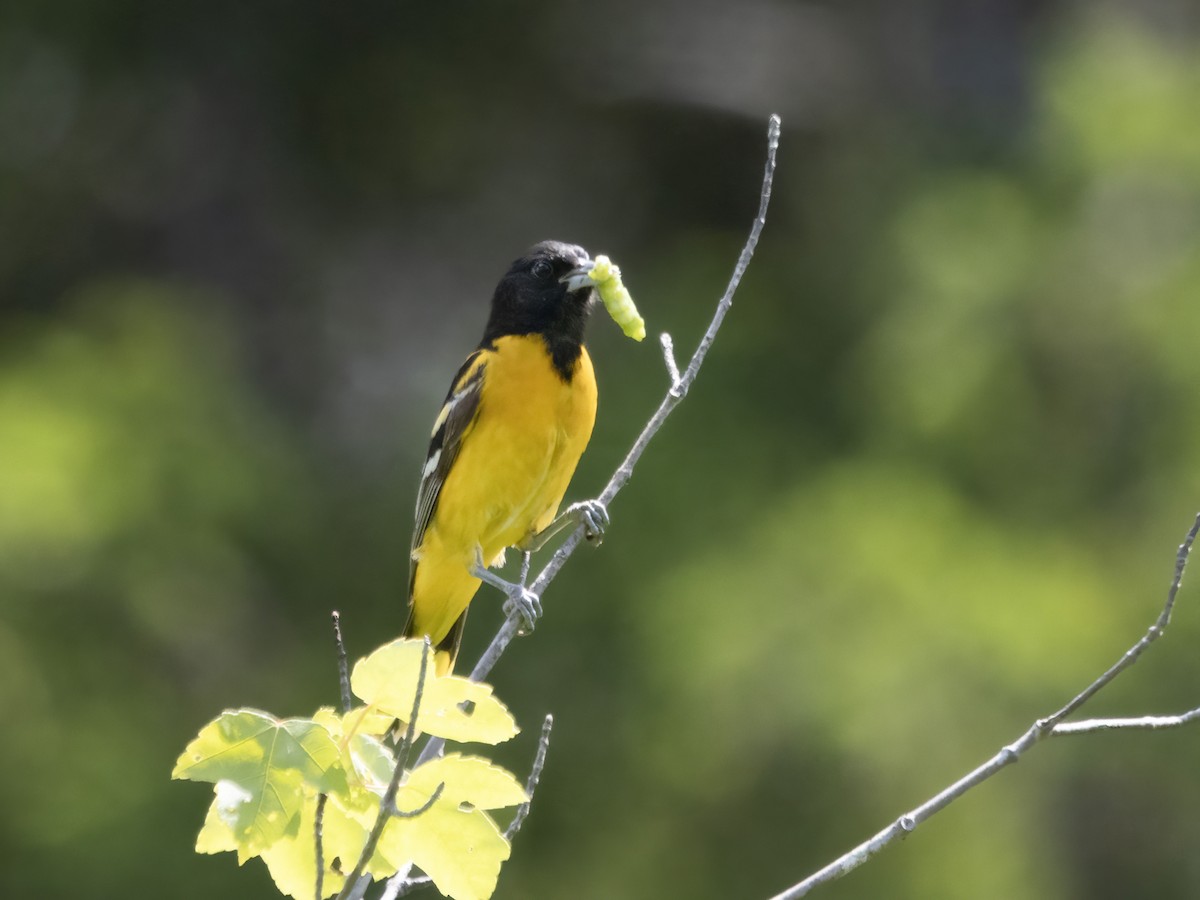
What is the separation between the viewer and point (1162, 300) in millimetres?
8117

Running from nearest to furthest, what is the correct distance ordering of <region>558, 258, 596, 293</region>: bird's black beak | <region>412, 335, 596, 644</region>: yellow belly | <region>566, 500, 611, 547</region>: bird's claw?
<region>566, 500, 611, 547</region>: bird's claw
<region>412, 335, 596, 644</region>: yellow belly
<region>558, 258, 596, 293</region>: bird's black beak

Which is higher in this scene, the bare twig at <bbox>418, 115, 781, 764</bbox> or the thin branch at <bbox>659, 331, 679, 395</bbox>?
the thin branch at <bbox>659, 331, 679, 395</bbox>

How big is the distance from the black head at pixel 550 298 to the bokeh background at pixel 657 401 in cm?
311

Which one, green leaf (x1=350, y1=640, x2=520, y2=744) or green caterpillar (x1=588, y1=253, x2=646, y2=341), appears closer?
green leaf (x1=350, y1=640, x2=520, y2=744)

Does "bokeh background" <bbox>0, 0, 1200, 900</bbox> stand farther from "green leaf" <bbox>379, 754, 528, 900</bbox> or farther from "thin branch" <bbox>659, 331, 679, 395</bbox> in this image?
"green leaf" <bbox>379, 754, 528, 900</bbox>

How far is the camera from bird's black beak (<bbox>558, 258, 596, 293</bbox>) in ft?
14.8

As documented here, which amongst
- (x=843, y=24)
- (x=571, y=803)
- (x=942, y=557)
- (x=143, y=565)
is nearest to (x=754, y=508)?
(x=942, y=557)

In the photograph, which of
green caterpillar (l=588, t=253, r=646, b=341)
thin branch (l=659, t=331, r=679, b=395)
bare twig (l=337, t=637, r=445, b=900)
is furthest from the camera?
green caterpillar (l=588, t=253, r=646, b=341)

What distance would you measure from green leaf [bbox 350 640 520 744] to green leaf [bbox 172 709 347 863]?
10cm

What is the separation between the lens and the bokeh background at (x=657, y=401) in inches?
299

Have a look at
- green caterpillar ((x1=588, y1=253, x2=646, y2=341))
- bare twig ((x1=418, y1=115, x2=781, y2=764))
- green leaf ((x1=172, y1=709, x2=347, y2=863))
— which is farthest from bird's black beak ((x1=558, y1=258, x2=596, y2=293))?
green leaf ((x1=172, y1=709, x2=347, y2=863))

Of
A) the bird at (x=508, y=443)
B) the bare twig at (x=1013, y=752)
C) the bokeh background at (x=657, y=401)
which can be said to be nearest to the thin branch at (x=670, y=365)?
the bird at (x=508, y=443)

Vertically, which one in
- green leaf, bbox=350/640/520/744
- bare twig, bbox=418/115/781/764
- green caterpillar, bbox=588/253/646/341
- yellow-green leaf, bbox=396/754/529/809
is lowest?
yellow-green leaf, bbox=396/754/529/809

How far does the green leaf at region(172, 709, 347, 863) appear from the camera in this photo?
2.09 metres
